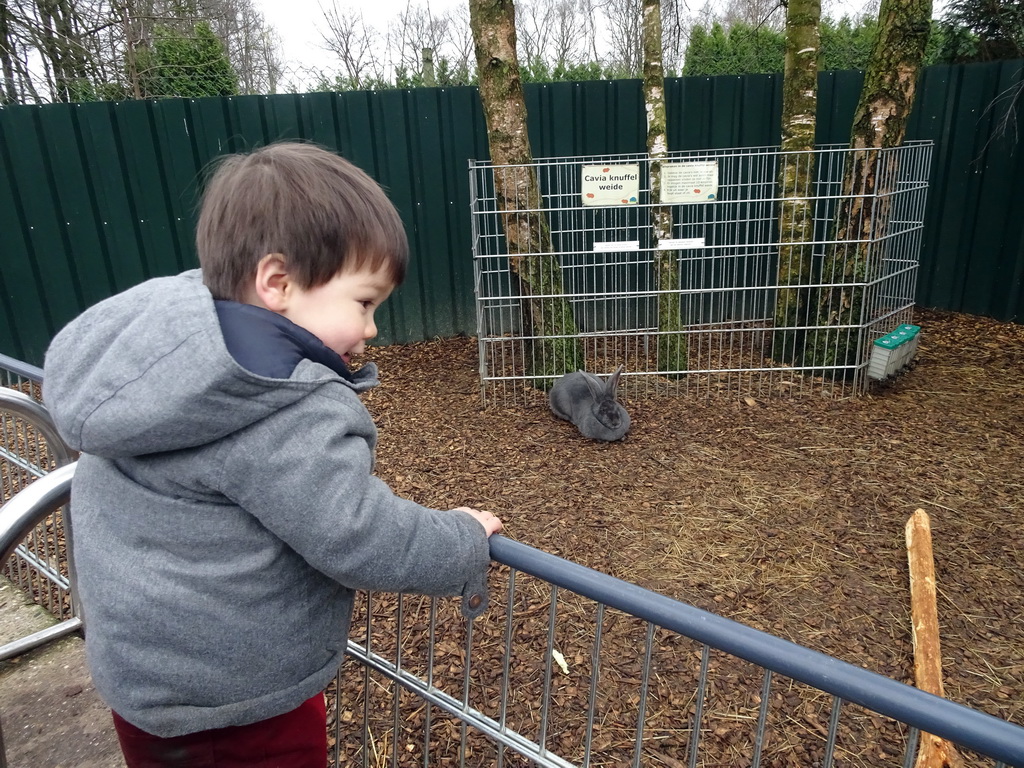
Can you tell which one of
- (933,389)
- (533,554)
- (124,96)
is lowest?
(933,389)

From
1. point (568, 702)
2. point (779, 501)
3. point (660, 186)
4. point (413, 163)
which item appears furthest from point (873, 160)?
point (568, 702)

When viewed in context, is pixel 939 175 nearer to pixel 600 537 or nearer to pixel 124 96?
pixel 600 537

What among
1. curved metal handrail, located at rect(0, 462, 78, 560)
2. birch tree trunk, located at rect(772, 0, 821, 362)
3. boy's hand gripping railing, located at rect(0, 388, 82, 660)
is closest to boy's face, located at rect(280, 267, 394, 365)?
curved metal handrail, located at rect(0, 462, 78, 560)

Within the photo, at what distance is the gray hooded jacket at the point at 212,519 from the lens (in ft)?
3.40

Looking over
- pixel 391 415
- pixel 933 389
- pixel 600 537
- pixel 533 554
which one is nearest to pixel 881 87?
pixel 933 389

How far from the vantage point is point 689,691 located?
8.62 ft

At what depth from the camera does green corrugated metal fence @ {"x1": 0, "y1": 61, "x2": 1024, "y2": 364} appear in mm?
6344

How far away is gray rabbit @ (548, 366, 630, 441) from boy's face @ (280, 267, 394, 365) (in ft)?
12.1

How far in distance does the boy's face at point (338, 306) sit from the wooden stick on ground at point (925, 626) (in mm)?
2091

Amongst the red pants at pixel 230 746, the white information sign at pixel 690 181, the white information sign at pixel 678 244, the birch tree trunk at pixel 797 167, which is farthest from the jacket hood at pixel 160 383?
the birch tree trunk at pixel 797 167

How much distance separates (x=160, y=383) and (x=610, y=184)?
492 cm

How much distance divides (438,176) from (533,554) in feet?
20.8

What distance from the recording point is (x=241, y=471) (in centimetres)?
106

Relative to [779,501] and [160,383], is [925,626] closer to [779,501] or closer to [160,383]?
[779,501]
